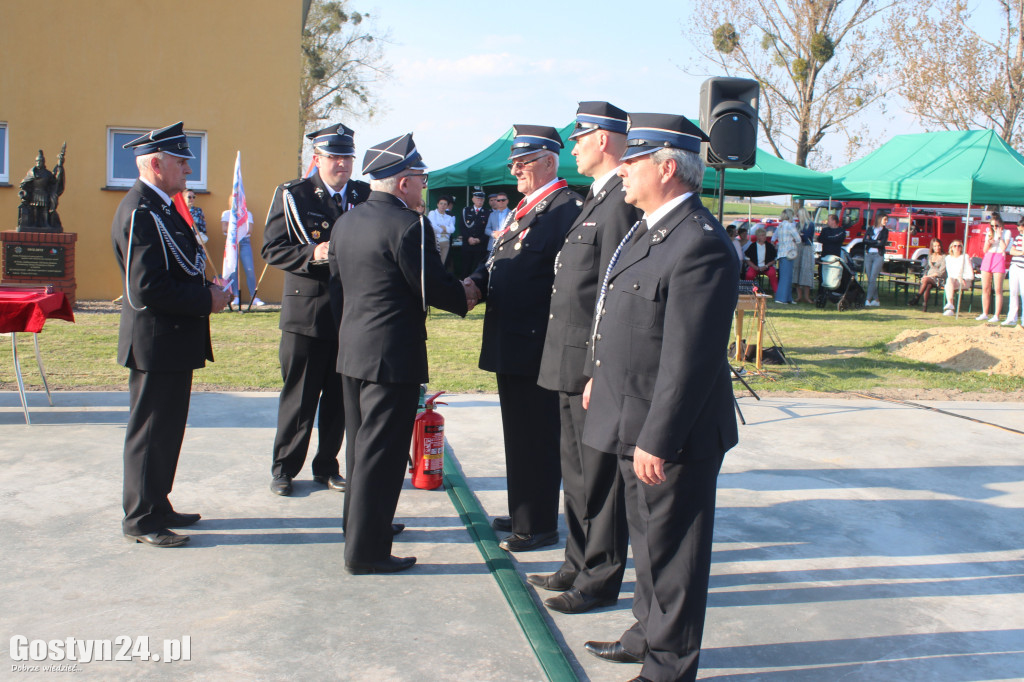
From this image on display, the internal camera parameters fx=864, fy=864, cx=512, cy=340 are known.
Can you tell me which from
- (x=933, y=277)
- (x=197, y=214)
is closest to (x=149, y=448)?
(x=197, y=214)

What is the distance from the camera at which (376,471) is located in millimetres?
3934

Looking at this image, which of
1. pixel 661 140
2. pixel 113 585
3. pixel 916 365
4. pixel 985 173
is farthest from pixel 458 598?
Result: pixel 985 173

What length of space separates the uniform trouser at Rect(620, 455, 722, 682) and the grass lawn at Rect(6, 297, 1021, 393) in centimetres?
518

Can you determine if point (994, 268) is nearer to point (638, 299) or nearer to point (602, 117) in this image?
point (602, 117)

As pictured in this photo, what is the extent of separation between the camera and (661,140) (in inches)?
118

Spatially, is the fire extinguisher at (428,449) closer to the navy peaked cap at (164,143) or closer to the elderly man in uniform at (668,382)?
the navy peaked cap at (164,143)

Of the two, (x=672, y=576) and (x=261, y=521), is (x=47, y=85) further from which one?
(x=672, y=576)

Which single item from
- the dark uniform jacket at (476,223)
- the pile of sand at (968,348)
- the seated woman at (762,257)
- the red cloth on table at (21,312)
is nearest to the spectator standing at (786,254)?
the seated woman at (762,257)

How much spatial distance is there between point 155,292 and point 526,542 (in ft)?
7.10

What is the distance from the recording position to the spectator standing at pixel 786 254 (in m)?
18.1

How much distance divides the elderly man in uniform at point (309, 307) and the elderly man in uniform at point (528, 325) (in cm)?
113

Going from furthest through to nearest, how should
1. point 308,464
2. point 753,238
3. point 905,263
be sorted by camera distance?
point 905,263, point 753,238, point 308,464

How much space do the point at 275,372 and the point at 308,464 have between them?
3071 millimetres

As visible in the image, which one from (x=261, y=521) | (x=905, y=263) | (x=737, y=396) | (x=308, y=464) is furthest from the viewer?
(x=905, y=263)
